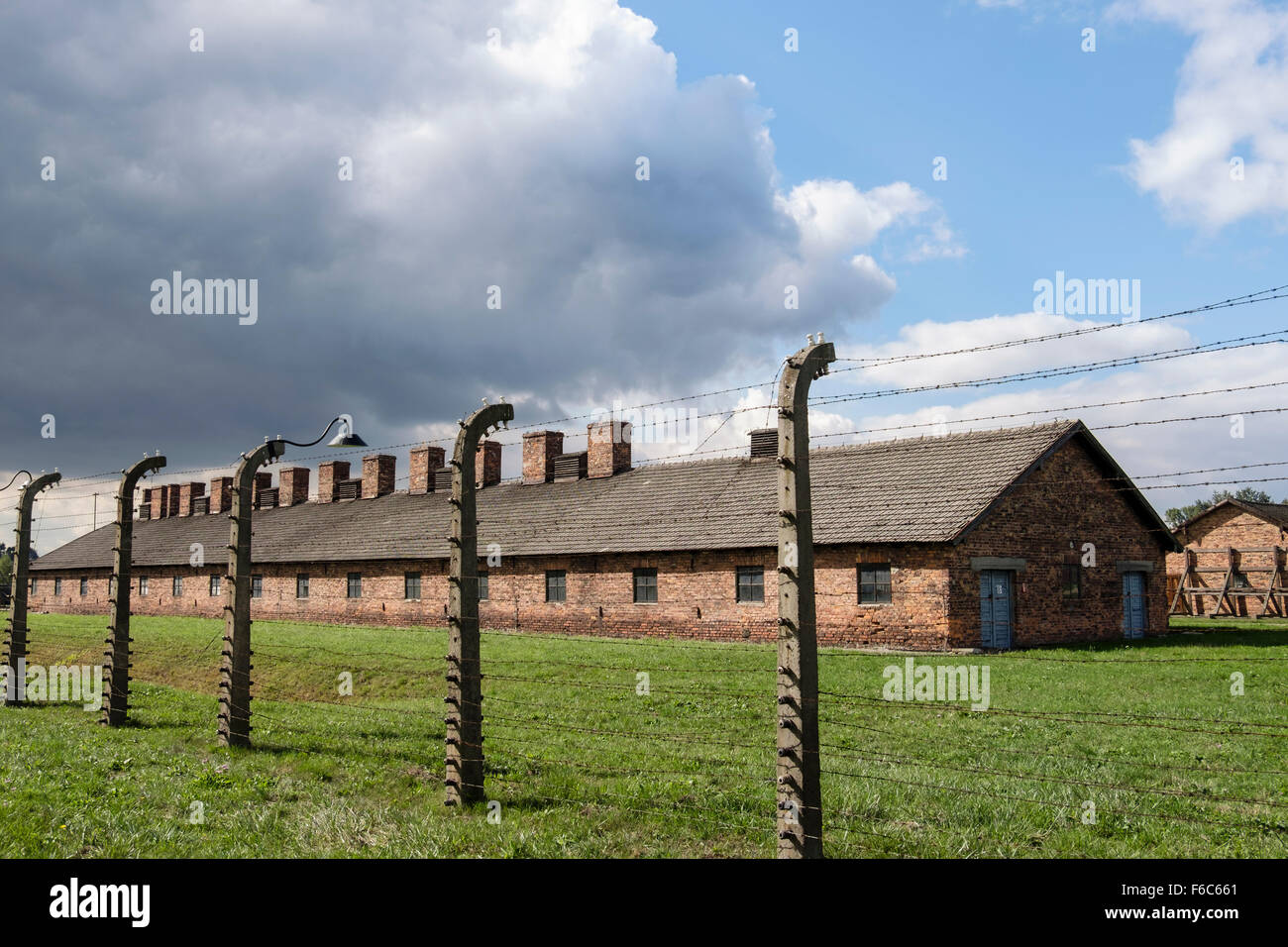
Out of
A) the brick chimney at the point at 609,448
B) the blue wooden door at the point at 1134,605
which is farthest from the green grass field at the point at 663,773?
the brick chimney at the point at 609,448

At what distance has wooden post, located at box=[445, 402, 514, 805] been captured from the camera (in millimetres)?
8539

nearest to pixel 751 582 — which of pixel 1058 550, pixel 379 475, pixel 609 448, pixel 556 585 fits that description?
pixel 556 585

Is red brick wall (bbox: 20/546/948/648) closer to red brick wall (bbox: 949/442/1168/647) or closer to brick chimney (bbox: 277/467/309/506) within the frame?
red brick wall (bbox: 949/442/1168/647)

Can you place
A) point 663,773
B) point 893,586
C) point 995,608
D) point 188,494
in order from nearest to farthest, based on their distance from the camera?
point 663,773
point 893,586
point 995,608
point 188,494

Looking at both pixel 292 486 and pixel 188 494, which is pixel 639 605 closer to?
pixel 292 486

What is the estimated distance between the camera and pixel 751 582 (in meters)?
25.9

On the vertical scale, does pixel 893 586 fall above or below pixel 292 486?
below

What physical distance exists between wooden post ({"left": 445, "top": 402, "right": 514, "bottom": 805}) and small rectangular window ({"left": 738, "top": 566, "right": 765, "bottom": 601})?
17.5 metres

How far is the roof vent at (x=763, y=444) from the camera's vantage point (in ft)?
102

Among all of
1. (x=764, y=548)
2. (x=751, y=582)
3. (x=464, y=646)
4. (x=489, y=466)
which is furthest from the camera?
(x=489, y=466)

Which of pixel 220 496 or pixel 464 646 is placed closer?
pixel 464 646

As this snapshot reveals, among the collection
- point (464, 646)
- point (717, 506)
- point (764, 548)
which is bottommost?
point (464, 646)

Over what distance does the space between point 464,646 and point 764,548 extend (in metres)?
17.3
